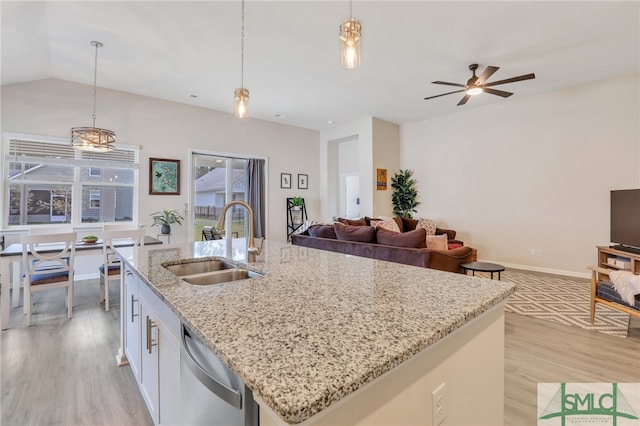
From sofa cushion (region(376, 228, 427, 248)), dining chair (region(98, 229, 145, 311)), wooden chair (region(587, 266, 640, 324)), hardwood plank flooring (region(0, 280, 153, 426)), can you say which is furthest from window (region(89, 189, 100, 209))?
wooden chair (region(587, 266, 640, 324))

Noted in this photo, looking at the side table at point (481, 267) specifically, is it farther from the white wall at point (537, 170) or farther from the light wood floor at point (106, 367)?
the white wall at point (537, 170)

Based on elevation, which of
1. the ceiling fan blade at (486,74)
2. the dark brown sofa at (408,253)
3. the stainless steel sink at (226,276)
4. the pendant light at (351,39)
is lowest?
the dark brown sofa at (408,253)

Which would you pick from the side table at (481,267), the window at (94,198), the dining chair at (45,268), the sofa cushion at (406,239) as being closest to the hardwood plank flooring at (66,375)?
the dining chair at (45,268)

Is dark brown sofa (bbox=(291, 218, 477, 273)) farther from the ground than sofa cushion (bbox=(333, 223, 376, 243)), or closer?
closer

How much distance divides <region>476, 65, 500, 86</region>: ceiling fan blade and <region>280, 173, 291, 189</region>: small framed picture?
428cm

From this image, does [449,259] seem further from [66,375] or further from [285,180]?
[285,180]

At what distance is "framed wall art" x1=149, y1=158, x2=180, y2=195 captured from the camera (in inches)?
206

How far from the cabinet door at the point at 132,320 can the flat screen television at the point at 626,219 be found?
5.22 metres

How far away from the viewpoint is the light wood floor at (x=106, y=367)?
173 cm

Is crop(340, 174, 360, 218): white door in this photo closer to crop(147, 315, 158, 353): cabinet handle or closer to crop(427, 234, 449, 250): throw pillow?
A: crop(427, 234, 449, 250): throw pillow

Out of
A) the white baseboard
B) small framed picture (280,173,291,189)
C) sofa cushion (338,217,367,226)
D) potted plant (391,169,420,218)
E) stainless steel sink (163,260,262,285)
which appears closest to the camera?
stainless steel sink (163,260,262,285)

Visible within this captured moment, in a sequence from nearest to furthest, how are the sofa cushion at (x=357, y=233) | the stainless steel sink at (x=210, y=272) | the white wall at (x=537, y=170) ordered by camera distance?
the stainless steel sink at (x=210, y=272)
the sofa cushion at (x=357, y=233)
the white wall at (x=537, y=170)

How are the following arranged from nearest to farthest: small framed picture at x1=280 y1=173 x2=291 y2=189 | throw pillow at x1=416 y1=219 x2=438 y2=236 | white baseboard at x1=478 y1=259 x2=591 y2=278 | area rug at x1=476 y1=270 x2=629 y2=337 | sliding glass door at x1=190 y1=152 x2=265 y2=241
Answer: area rug at x1=476 y1=270 x2=629 y2=337, white baseboard at x1=478 y1=259 x2=591 y2=278, throw pillow at x1=416 y1=219 x2=438 y2=236, sliding glass door at x1=190 y1=152 x2=265 y2=241, small framed picture at x1=280 y1=173 x2=291 y2=189

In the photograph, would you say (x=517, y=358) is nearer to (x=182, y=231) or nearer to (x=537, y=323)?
(x=537, y=323)
